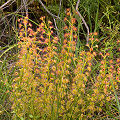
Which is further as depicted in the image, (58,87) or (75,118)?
(75,118)

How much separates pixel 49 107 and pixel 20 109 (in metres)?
0.22

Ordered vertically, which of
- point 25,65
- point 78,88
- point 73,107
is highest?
point 25,65

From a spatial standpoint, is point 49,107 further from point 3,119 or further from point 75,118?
point 3,119

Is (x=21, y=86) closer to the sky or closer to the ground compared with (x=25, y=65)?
closer to the ground

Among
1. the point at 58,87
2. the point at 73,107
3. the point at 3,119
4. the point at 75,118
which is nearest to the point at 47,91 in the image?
the point at 58,87

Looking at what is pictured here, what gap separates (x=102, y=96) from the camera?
1.27m

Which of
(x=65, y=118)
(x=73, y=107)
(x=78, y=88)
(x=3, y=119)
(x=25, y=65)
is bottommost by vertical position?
(x=3, y=119)

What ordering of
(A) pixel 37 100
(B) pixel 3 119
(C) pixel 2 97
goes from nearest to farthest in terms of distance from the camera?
(A) pixel 37 100 → (B) pixel 3 119 → (C) pixel 2 97

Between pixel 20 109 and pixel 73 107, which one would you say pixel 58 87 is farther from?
pixel 20 109

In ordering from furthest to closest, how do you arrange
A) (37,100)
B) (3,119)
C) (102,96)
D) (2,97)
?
(2,97) → (3,119) → (37,100) → (102,96)

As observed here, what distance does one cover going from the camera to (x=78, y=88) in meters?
1.30

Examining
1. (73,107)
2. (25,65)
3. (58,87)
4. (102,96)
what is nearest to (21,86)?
(25,65)

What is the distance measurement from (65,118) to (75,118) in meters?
0.08

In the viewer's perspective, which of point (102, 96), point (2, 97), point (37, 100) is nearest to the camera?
point (102, 96)
